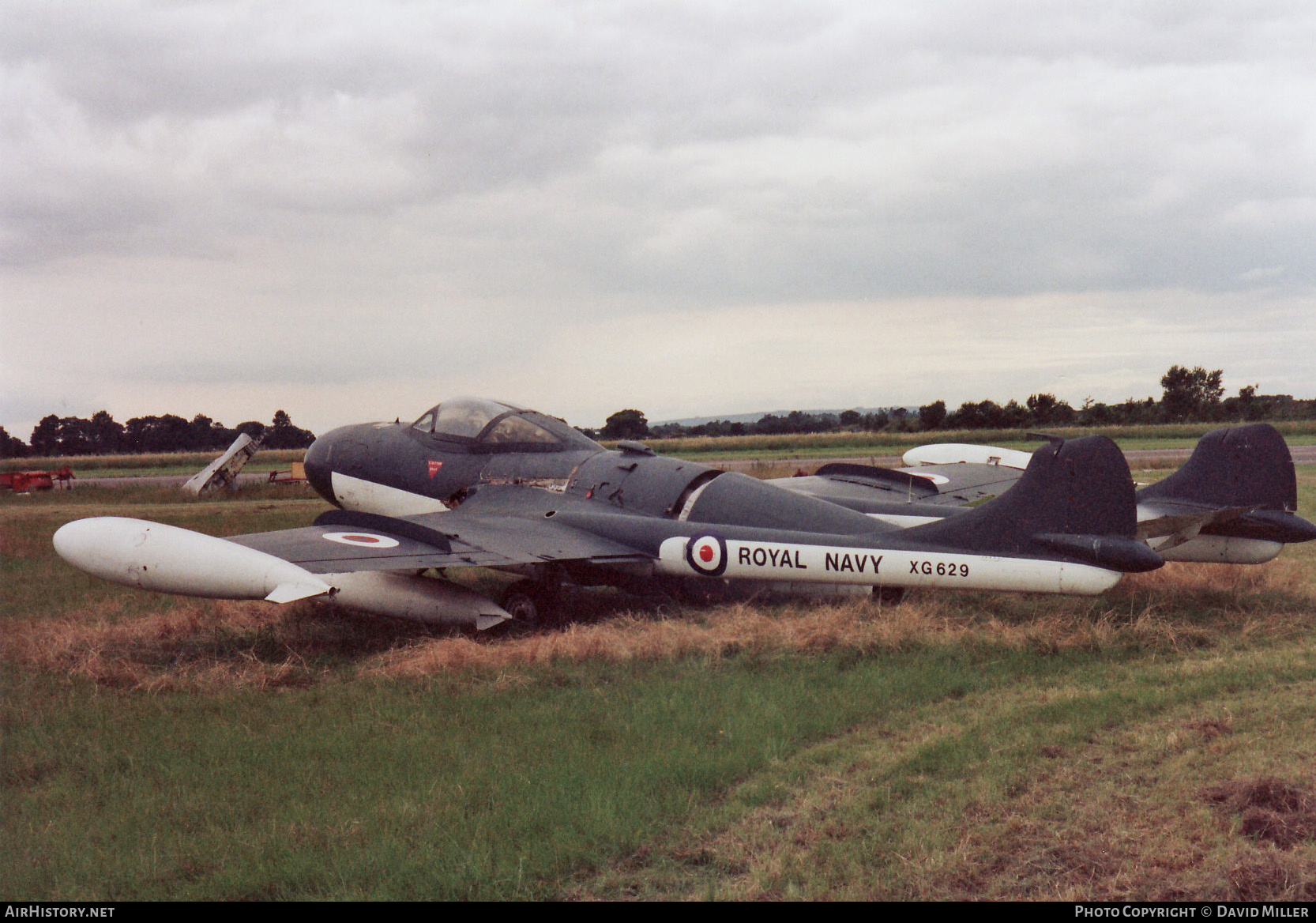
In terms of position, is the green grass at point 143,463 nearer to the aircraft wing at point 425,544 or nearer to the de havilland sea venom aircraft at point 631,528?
the de havilland sea venom aircraft at point 631,528

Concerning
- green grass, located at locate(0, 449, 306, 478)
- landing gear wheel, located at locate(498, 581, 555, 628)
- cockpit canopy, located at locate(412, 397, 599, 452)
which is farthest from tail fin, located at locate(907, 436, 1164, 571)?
green grass, located at locate(0, 449, 306, 478)

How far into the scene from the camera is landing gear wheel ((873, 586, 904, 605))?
9156 millimetres

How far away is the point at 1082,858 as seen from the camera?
388cm

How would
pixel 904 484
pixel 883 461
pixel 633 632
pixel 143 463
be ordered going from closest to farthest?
pixel 633 632, pixel 904 484, pixel 883 461, pixel 143 463

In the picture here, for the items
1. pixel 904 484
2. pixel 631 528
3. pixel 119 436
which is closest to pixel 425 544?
pixel 631 528

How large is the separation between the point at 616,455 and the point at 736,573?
113 inches

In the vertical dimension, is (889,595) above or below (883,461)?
below

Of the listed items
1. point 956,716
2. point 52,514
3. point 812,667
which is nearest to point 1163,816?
point 956,716

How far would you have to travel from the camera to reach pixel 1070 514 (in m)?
7.96

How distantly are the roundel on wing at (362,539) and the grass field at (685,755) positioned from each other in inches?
38.6

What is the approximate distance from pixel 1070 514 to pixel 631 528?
14.3ft

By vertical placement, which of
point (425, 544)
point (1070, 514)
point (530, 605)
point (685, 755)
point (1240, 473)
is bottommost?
point (685, 755)

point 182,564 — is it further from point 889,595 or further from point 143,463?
point 143,463
